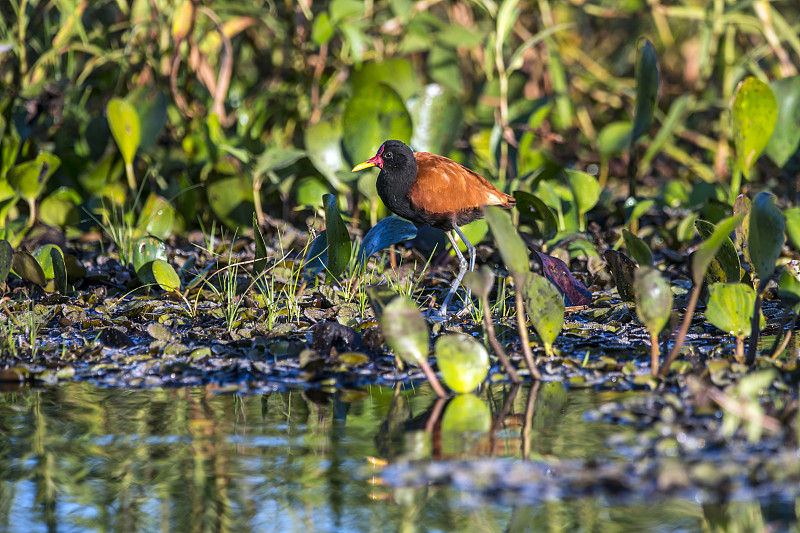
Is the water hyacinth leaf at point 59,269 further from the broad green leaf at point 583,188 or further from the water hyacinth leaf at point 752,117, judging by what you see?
the water hyacinth leaf at point 752,117

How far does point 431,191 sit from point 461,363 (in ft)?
4.11

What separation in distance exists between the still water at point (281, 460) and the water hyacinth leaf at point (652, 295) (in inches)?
11.0

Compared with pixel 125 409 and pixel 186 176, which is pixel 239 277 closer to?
pixel 186 176

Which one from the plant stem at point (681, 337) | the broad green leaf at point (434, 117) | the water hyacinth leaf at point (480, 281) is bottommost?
the plant stem at point (681, 337)

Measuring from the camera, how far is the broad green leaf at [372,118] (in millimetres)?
4875

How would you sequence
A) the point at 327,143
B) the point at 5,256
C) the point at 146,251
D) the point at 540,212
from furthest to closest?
the point at 327,143 → the point at 540,212 → the point at 146,251 → the point at 5,256

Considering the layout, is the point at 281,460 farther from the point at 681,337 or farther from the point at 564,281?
the point at 564,281

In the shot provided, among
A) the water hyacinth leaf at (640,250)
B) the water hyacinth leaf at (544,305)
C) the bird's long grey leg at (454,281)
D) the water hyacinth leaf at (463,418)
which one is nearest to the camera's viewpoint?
the water hyacinth leaf at (463,418)

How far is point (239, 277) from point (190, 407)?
158cm

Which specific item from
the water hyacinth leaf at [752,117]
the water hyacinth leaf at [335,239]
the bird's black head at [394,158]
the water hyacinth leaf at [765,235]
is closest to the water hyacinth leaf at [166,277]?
the water hyacinth leaf at [335,239]

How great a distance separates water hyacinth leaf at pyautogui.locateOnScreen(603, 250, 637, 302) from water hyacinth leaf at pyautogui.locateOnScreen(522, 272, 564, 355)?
0.46m

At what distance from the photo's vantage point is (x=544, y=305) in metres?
3.23

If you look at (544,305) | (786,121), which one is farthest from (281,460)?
(786,121)

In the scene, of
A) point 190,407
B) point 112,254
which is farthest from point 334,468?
point 112,254
